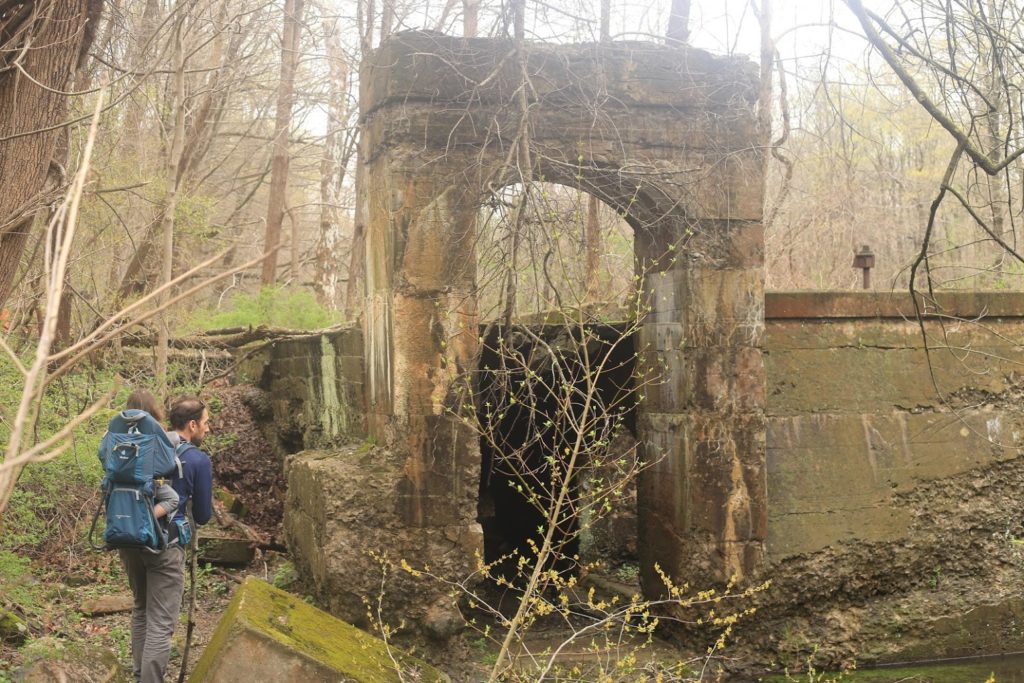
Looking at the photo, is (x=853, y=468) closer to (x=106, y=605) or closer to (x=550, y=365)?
(x=550, y=365)

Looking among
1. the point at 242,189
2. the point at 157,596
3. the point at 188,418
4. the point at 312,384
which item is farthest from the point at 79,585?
the point at 242,189

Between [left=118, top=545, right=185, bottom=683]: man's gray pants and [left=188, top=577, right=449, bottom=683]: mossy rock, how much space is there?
0.22 m

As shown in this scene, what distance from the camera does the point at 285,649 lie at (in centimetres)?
484

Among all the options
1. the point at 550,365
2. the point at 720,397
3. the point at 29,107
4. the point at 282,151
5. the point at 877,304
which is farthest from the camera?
the point at 282,151

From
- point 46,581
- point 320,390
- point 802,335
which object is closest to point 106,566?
point 46,581

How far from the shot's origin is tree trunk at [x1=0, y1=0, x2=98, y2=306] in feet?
14.0

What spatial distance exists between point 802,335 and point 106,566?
233 inches

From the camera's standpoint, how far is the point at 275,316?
13.5 m

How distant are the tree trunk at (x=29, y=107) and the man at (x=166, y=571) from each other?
125cm

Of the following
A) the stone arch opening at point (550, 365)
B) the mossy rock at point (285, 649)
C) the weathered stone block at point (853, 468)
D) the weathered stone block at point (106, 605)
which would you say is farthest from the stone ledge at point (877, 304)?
the weathered stone block at point (106, 605)

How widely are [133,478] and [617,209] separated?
3793mm

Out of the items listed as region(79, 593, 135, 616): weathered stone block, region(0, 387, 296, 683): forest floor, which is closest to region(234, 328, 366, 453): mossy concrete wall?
region(0, 387, 296, 683): forest floor

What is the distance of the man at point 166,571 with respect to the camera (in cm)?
495

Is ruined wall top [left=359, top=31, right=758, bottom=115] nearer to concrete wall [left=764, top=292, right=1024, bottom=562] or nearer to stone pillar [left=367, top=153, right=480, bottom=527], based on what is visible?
stone pillar [left=367, top=153, right=480, bottom=527]
